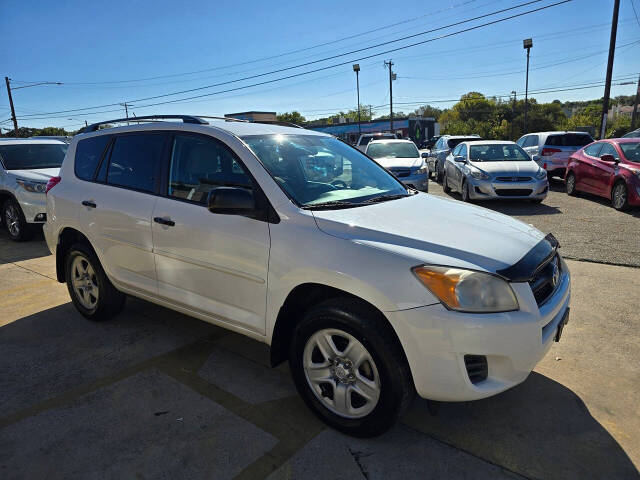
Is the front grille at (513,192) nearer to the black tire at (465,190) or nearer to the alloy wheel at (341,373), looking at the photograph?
the black tire at (465,190)

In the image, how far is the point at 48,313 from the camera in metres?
4.58

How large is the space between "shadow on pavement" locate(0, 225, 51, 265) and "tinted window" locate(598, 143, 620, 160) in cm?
1094

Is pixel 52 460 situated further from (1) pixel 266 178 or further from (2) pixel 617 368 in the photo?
(2) pixel 617 368

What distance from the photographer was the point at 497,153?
1098cm

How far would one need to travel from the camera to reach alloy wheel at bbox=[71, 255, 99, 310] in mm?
4180

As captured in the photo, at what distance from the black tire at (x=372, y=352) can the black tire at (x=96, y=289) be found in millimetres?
2298

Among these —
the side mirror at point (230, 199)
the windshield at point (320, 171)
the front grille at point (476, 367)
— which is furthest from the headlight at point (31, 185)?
the front grille at point (476, 367)

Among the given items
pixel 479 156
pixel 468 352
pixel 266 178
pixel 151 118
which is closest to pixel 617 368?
pixel 468 352

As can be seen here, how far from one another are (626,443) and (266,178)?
2523 millimetres

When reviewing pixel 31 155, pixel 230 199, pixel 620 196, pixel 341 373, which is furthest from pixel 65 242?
pixel 620 196

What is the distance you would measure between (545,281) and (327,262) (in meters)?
1.25

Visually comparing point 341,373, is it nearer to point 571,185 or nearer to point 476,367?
point 476,367

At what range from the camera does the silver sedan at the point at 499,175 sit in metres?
9.77

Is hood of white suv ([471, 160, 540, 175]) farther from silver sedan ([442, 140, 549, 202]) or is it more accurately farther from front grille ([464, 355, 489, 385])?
front grille ([464, 355, 489, 385])
